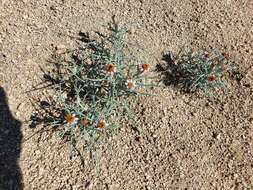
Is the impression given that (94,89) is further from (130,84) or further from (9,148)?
(9,148)

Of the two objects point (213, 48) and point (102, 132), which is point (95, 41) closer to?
point (102, 132)

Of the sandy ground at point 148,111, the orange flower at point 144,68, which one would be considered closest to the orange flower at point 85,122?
the sandy ground at point 148,111

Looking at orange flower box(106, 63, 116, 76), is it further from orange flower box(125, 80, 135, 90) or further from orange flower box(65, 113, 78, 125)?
orange flower box(65, 113, 78, 125)

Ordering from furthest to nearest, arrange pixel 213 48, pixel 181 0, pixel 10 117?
pixel 181 0 → pixel 213 48 → pixel 10 117

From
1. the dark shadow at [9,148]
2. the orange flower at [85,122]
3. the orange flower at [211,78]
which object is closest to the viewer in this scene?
the dark shadow at [9,148]

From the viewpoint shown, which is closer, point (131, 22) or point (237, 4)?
point (131, 22)

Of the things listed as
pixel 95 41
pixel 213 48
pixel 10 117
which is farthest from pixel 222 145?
pixel 10 117

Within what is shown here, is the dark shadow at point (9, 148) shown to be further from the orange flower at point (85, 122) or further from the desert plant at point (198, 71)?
the desert plant at point (198, 71)
